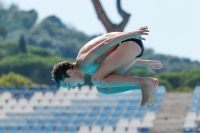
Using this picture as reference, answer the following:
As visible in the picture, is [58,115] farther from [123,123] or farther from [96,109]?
[123,123]

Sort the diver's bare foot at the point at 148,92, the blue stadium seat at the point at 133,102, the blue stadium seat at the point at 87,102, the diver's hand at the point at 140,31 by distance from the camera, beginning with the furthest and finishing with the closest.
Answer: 1. the blue stadium seat at the point at 87,102
2. the blue stadium seat at the point at 133,102
3. the diver's bare foot at the point at 148,92
4. the diver's hand at the point at 140,31

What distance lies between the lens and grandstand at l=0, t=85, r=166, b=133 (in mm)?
25594

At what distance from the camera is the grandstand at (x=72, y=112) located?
2559 centimetres

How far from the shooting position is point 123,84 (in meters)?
10.3

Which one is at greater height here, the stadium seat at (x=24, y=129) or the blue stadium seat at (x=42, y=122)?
the blue stadium seat at (x=42, y=122)

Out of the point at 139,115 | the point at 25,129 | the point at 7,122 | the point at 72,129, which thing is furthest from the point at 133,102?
the point at 7,122

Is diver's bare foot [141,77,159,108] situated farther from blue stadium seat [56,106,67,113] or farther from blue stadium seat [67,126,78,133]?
blue stadium seat [56,106,67,113]

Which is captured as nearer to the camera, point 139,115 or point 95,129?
point 95,129

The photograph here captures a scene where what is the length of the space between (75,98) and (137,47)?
1755 cm

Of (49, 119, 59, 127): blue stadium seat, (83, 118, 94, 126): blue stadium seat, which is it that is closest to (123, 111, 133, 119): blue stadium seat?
(83, 118, 94, 126): blue stadium seat

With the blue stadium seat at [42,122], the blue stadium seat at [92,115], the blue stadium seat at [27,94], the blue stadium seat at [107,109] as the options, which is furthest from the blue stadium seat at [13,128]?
the blue stadium seat at [107,109]

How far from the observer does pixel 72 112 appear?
26.8 meters

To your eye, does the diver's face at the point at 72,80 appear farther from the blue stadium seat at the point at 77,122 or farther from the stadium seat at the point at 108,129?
the blue stadium seat at the point at 77,122

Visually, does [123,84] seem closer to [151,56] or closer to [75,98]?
[75,98]
